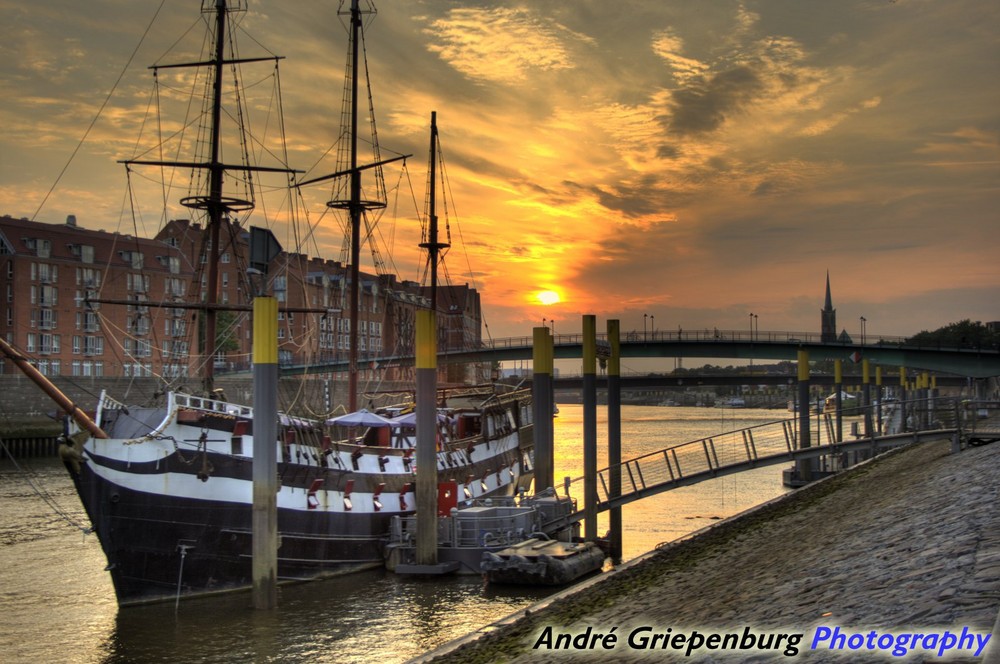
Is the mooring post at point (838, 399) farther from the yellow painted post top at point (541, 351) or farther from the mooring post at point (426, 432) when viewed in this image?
the mooring post at point (426, 432)

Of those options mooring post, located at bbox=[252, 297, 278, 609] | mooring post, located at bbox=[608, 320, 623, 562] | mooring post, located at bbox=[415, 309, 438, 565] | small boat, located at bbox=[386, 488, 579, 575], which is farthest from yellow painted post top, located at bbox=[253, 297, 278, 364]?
mooring post, located at bbox=[608, 320, 623, 562]

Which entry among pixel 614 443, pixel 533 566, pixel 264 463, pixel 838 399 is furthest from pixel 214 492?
pixel 838 399

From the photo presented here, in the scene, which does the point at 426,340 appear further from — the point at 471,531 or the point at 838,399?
the point at 838,399

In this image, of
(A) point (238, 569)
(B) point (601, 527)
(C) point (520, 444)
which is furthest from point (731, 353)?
(A) point (238, 569)

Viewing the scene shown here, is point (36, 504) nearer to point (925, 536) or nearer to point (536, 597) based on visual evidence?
point (536, 597)

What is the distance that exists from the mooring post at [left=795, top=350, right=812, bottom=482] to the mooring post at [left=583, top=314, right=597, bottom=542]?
773 cm

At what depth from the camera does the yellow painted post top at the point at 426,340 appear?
28891 millimetres

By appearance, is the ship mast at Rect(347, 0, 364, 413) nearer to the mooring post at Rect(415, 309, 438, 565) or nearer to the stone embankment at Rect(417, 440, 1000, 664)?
the mooring post at Rect(415, 309, 438, 565)

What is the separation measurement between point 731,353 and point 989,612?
264ft

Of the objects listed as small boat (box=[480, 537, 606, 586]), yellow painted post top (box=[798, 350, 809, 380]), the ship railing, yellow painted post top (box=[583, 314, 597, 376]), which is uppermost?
yellow painted post top (box=[583, 314, 597, 376])

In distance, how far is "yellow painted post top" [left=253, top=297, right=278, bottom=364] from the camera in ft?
82.0

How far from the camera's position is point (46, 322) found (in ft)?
336

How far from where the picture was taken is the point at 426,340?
96.1 feet

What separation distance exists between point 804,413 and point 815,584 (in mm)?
31360
